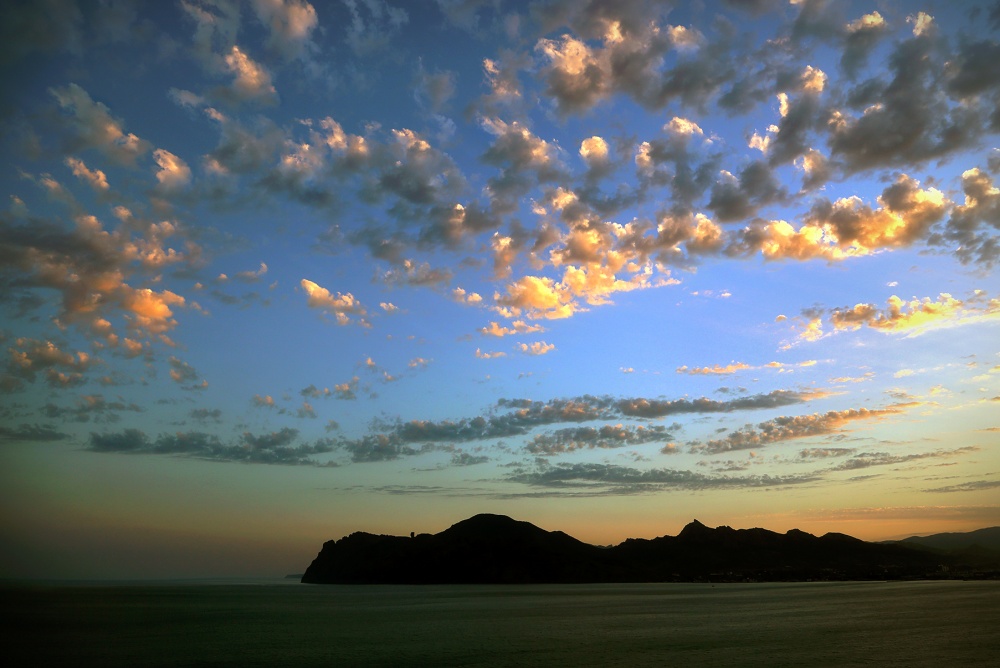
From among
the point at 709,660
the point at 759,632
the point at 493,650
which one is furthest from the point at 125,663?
the point at 759,632

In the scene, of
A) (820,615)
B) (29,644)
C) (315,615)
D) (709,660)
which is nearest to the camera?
(709,660)

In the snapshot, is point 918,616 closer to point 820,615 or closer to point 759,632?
point 820,615

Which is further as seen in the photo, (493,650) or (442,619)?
(442,619)

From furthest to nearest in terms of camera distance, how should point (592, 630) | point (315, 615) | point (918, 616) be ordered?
1. point (315, 615)
2. point (918, 616)
3. point (592, 630)

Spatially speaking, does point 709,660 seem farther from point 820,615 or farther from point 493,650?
point 820,615

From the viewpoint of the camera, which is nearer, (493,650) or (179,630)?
(493,650)

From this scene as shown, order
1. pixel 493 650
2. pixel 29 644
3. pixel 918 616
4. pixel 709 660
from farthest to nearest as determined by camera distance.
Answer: pixel 918 616, pixel 29 644, pixel 493 650, pixel 709 660

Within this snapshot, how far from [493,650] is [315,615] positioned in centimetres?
6926

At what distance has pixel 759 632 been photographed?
7106 cm

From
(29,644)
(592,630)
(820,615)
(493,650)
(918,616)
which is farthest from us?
(820,615)

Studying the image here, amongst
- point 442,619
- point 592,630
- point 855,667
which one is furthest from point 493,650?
point 442,619

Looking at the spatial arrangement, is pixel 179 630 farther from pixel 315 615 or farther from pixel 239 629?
pixel 315 615

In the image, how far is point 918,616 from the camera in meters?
85.9

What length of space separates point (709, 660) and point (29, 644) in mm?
67540
